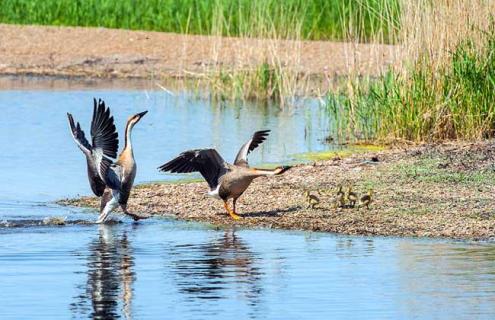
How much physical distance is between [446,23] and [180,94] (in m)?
10.5

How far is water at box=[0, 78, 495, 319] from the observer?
8.80 meters

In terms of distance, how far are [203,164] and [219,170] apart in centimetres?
19

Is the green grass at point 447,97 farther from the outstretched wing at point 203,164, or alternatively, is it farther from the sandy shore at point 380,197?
the outstretched wing at point 203,164

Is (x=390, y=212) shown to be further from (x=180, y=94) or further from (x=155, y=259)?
(x=180, y=94)

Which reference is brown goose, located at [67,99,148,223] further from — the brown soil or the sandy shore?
the brown soil

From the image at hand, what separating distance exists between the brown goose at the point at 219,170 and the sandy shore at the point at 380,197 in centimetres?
26

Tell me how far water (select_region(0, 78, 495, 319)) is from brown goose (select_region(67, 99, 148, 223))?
0.81 feet

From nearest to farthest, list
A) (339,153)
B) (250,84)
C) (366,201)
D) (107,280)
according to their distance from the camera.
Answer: (107,280)
(366,201)
(339,153)
(250,84)

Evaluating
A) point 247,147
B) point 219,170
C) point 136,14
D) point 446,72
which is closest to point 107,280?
point 219,170

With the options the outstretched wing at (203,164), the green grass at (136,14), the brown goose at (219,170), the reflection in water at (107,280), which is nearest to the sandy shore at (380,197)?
the brown goose at (219,170)

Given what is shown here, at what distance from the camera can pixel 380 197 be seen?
43.7 feet

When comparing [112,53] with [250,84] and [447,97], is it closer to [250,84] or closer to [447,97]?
[250,84]

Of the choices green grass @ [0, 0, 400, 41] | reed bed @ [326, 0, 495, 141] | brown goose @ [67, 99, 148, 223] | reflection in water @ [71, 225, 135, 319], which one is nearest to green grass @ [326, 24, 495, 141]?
reed bed @ [326, 0, 495, 141]

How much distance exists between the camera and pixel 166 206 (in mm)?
13500
